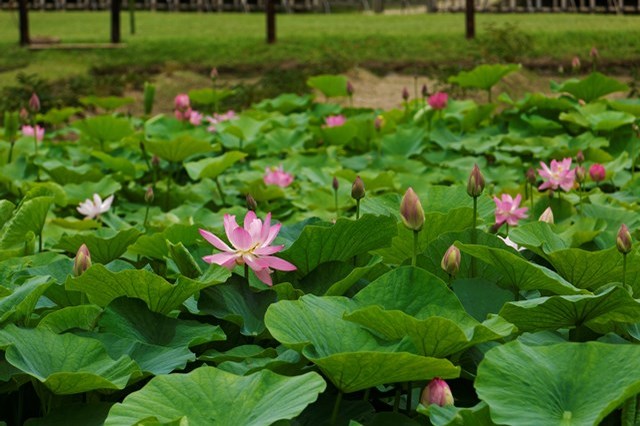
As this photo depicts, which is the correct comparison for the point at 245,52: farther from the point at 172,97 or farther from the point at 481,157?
the point at 481,157

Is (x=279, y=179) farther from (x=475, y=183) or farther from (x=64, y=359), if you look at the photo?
(x=64, y=359)

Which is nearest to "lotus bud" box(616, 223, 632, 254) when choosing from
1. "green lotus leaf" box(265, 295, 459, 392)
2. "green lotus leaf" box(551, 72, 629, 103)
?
"green lotus leaf" box(265, 295, 459, 392)

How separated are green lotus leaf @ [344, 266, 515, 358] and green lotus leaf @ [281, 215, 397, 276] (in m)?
0.17

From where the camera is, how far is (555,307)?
0.96m

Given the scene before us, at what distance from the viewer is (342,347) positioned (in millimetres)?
879

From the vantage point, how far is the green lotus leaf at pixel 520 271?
1.04m

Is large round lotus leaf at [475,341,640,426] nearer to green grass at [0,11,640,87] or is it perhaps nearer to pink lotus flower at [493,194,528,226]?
pink lotus flower at [493,194,528,226]

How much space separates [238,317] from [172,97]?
286 inches

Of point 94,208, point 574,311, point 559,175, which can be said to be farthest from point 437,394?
point 94,208

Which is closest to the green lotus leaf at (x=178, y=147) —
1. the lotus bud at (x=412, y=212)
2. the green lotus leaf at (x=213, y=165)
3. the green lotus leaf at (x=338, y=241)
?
the green lotus leaf at (x=213, y=165)

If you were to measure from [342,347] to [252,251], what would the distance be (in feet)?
0.82

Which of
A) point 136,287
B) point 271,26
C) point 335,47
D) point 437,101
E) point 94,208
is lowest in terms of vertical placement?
point 94,208

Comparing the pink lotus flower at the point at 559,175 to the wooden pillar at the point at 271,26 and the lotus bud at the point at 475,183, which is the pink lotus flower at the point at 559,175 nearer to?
the lotus bud at the point at 475,183

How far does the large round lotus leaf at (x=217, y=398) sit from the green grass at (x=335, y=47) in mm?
6598
